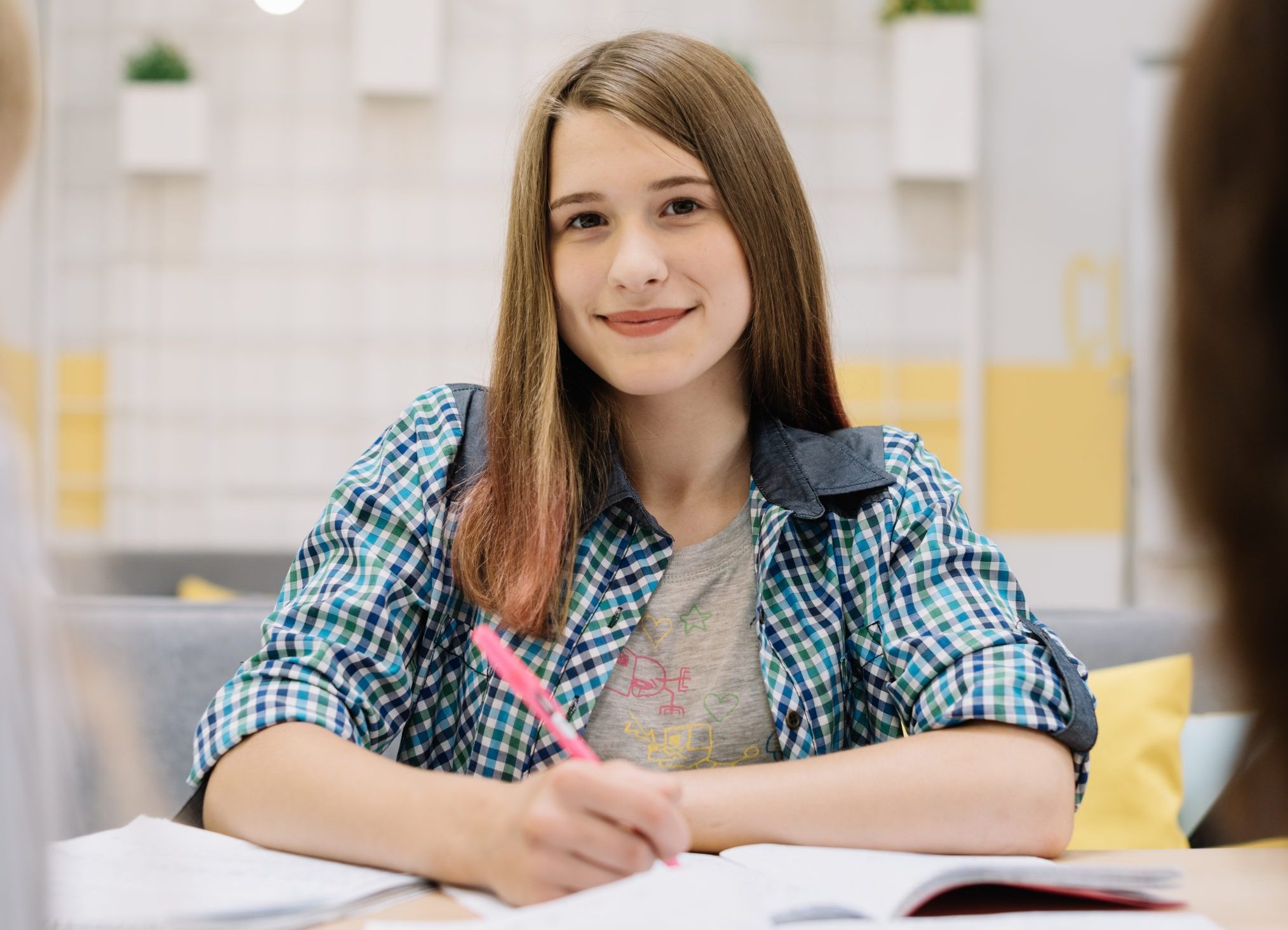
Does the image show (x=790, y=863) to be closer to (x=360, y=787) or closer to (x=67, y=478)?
(x=360, y=787)

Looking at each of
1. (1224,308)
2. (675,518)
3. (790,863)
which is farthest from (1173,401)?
→ (675,518)

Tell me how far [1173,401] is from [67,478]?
344 mm

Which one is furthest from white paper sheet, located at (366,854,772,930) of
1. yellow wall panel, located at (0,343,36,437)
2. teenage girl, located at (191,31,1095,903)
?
yellow wall panel, located at (0,343,36,437)

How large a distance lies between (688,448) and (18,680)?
1.00 meters

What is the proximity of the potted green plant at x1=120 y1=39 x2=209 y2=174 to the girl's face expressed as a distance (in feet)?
10.3

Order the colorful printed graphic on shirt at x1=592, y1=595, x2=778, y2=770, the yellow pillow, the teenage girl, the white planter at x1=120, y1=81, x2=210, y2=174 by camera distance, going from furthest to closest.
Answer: the white planter at x1=120, y1=81, x2=210, y2=174, the yellow pillow, the colorful printed graphic on shirt at x1=592, y1=595, x2=778, y2=770, the teenage girl

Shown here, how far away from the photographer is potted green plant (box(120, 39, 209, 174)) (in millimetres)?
3834

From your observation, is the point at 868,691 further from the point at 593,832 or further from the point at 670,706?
the point at 593,832

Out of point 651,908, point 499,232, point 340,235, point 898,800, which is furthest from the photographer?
point 340,235

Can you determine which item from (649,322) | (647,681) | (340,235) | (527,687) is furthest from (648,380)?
(340,235)

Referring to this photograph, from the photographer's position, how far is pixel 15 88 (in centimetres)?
33

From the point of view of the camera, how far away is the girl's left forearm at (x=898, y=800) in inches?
33.9

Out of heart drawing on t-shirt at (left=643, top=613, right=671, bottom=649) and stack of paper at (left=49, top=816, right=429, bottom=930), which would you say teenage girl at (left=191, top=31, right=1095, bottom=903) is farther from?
stack of paper at (left=49, top=816, right=429, bottom=930)

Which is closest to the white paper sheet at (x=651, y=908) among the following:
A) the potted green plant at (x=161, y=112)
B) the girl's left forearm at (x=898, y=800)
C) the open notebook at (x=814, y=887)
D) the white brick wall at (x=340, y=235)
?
the open notebook at (x=814, y=887)
